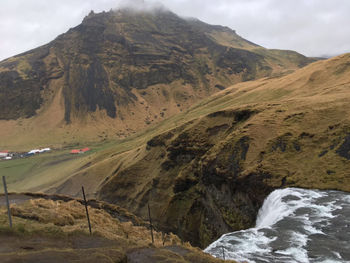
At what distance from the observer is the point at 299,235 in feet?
57.5

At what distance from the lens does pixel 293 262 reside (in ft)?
48.0

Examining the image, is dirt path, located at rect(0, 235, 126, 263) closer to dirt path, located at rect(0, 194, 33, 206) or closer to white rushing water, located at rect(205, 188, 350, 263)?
white rushing water, located at rect(205, 188, 350, 263)

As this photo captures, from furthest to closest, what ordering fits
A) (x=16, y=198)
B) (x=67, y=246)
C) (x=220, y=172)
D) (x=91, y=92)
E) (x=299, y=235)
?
1. (x=91, y=92)
2. (x=220, y=172)
3. (x=16, y=198)
4. (x=299, y=235)
5. (x=67, y=246)

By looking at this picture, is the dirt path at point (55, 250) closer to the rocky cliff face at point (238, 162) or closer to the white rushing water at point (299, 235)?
the white rushing water at point (299, 235)

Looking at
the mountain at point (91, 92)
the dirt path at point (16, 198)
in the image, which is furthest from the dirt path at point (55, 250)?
the mountain at point (91, 92)

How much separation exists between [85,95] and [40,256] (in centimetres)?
17252

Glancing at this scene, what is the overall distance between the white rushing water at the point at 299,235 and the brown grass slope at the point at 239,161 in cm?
305

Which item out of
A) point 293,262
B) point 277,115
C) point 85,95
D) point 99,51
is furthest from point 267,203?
point 99,51

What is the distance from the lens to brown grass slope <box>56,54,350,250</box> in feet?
90.3

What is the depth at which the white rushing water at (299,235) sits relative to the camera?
15.4 meters

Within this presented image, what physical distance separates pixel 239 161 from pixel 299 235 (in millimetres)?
15592

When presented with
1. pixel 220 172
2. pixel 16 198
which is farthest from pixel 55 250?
pixel 220 172

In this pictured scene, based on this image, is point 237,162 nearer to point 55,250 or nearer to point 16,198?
point 55,250

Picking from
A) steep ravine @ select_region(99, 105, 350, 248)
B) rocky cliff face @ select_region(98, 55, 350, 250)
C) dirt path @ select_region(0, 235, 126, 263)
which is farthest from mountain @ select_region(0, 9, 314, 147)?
dirt path @ select_region(0, 235, 126, 263)
